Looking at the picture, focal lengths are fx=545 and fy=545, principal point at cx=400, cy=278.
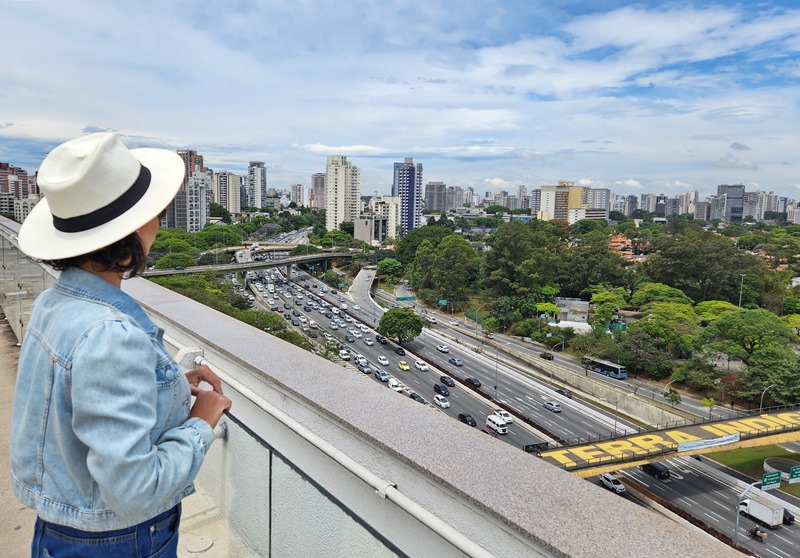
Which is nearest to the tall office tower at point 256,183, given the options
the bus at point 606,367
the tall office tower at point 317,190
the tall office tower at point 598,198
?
the tall office tower at point 317,190

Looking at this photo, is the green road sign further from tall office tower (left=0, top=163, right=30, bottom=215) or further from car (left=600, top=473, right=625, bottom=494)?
tall office tower (left=0, top=163, right=30, bottom=215)

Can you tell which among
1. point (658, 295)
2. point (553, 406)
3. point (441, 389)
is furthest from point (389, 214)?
point (553, 406)

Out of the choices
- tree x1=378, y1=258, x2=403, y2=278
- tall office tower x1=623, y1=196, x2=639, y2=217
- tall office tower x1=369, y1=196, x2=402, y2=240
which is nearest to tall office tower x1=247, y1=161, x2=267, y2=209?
tall office tower x1=369, y1=196, x2=402, y2=240

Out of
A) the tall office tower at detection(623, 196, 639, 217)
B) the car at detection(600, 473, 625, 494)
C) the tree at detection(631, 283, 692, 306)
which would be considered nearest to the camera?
the car at detection(600, 473, 625, 494)

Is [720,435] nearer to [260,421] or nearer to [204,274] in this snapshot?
[260,421]

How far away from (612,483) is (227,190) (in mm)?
65139

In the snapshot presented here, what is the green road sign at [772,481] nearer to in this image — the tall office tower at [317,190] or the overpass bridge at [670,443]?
the overpass bridge at [670,443]

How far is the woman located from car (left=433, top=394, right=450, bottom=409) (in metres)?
12.8

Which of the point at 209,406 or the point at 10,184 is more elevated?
the point at 10,184

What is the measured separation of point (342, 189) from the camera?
168ft

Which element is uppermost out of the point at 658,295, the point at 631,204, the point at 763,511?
the point at 631,204

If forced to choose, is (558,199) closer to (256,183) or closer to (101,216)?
(256,183)

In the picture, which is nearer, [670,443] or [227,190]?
[670,443]

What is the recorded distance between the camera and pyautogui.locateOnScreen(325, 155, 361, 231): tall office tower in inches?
2021
